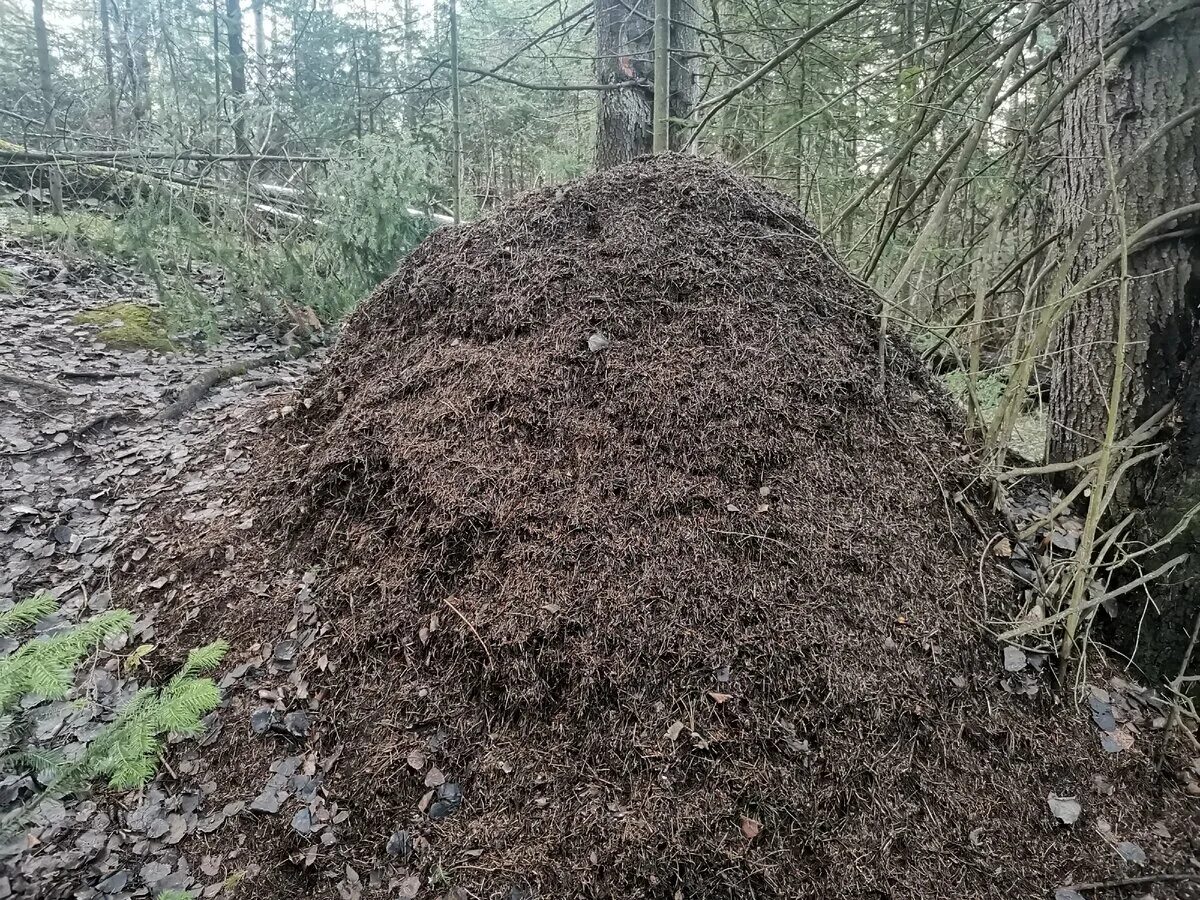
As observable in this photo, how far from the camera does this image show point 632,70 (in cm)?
489

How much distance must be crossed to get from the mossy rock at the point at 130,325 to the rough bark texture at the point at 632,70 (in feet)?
14.1

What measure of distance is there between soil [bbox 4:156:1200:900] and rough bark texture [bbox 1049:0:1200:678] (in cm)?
56

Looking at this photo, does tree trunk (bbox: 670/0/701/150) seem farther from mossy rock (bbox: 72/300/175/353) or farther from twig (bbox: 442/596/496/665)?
mossy rock (bbox: 72/300/175/353)

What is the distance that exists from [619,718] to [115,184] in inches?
308

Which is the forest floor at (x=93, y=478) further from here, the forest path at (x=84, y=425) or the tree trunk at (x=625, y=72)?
the tree trunk at (x=625, y=72)

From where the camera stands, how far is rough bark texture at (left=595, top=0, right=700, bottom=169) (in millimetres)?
4891

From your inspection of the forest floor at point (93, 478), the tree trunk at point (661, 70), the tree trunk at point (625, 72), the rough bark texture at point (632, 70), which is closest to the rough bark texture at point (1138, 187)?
the tree trunk at point (661, 70)

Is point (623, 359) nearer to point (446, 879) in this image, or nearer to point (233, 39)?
point (446, 879)

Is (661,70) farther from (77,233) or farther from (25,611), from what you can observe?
(77,233)

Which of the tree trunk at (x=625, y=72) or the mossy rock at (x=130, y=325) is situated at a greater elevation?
the tree trunk at (x=625, y=72)

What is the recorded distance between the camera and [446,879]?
1.99 metres

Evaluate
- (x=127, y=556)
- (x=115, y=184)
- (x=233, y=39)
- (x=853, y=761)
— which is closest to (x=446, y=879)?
(x=853, y=761)

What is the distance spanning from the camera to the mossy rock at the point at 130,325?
5465 millimetres

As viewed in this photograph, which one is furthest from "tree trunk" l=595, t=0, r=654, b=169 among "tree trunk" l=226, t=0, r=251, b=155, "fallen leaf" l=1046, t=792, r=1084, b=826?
"fallen leaf" l=1046, t=792, r=1084, b=826
